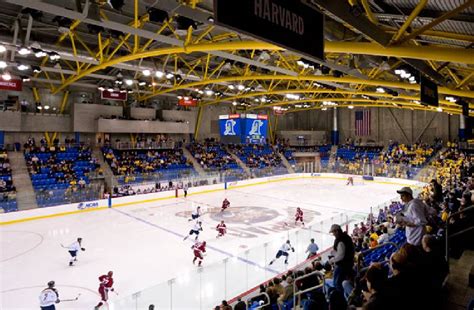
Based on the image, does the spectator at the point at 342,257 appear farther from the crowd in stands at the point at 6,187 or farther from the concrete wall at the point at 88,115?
the concrete wall at the point at 88,115

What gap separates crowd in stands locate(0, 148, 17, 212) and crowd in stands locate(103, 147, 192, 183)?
657 cm

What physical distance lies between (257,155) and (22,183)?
76.2 feet

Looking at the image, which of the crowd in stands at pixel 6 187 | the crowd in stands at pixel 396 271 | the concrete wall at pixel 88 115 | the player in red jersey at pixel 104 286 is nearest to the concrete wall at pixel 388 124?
the concrete wall at pixel 88 115

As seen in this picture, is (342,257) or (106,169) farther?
(106,169)

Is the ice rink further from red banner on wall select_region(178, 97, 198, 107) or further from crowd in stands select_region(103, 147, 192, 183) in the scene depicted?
red banner on wall select_region(178, 97, 198, 107)

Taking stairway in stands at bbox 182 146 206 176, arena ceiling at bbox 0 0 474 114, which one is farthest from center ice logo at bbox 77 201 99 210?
stairway in stands at bbox 182 146 206 176

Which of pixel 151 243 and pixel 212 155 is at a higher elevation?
pixel 212 155

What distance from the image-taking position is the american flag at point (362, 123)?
140ft

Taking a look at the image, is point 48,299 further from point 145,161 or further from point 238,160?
point 238,160

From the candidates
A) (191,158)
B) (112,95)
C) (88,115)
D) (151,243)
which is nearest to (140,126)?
(88,115)

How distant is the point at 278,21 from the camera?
3146mm

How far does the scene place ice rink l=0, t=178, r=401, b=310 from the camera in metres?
8.74

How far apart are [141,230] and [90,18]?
361 inches

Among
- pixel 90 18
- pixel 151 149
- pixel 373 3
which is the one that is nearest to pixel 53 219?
pixel 90 18
